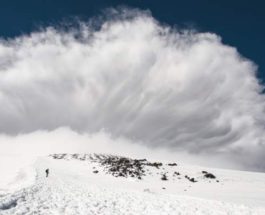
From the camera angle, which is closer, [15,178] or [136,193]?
[136,193]

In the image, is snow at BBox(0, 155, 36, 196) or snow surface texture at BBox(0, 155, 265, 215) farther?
snow at BBox(0, 155, 36, 196)

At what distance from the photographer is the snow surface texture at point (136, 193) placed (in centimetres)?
1825

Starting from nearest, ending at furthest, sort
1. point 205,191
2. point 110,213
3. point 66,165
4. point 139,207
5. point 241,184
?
point 110,213 < point 139,207 < point 205,191 < point 241,184 < point 66,165

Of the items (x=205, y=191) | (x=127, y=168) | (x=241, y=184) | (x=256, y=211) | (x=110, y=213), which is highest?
(x=127, y=168)

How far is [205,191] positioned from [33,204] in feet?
83.5

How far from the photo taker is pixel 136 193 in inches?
1183

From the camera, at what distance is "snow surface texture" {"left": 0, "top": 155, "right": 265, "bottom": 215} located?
18250 millimetres

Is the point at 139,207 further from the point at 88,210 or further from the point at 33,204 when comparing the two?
the point at 33,204

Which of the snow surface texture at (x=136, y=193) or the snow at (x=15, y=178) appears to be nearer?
the snow surface texture at (x=136, y=193)

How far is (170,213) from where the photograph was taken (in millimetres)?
18953

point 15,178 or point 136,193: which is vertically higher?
point 15,178

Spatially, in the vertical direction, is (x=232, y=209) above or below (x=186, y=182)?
below

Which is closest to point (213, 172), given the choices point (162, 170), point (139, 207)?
point (162, 170)

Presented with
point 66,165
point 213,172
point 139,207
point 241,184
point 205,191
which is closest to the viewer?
point 139,207
